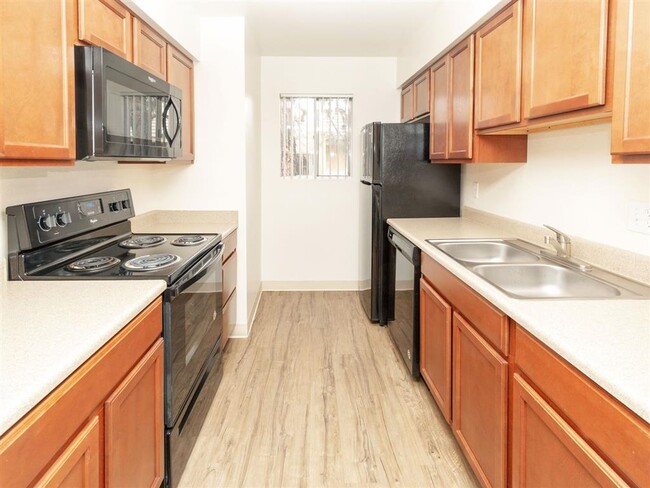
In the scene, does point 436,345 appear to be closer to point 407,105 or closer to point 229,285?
point 229,285

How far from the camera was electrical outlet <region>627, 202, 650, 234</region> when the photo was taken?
169cm

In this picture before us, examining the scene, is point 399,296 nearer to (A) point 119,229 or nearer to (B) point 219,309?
(B) point 219,309

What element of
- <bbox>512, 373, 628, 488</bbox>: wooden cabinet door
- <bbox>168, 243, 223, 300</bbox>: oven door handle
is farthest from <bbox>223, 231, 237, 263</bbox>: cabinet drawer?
<bbox>512, 373, 628, 488</bbox>: wooden cabinet door

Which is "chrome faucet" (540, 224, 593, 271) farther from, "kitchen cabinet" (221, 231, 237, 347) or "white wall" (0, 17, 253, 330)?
"white wall" (0, 17, 253, 330)

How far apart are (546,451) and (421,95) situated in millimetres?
3106

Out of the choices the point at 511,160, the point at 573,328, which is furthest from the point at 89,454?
the point at 511,160

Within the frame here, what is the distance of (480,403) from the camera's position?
67.4 inches

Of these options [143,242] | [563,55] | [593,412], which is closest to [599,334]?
[593,412]

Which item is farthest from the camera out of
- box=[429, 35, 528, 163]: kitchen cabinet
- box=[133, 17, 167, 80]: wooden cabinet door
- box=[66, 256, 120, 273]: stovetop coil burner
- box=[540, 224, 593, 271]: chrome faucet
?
box=[429, 35, 528, 163]: kitchen cabinet

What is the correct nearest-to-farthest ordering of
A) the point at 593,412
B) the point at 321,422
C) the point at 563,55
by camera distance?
the point at 593,412 < the point at 563,55 < the point at 321,422

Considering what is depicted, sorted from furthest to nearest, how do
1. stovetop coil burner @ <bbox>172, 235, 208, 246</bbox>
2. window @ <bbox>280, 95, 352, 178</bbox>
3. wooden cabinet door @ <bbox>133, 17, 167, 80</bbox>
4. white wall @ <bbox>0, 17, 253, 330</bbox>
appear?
window @ <bbox>280, 95, 352, 178</bbox>, white wall @ <bbox>0, 17, 253, 330</bbox>, stovetop coil burner @ <bbox>172, 235, 208, 246</bbox>, wooden cabinet door @ <bbox>133, 17, 167, 80</bbox>

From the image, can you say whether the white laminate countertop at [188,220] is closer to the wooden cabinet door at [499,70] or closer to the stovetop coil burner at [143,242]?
the stovetop coil burner at [143,242]

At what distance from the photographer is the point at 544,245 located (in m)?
2.38

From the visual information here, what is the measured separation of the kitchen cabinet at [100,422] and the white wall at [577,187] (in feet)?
5.73
